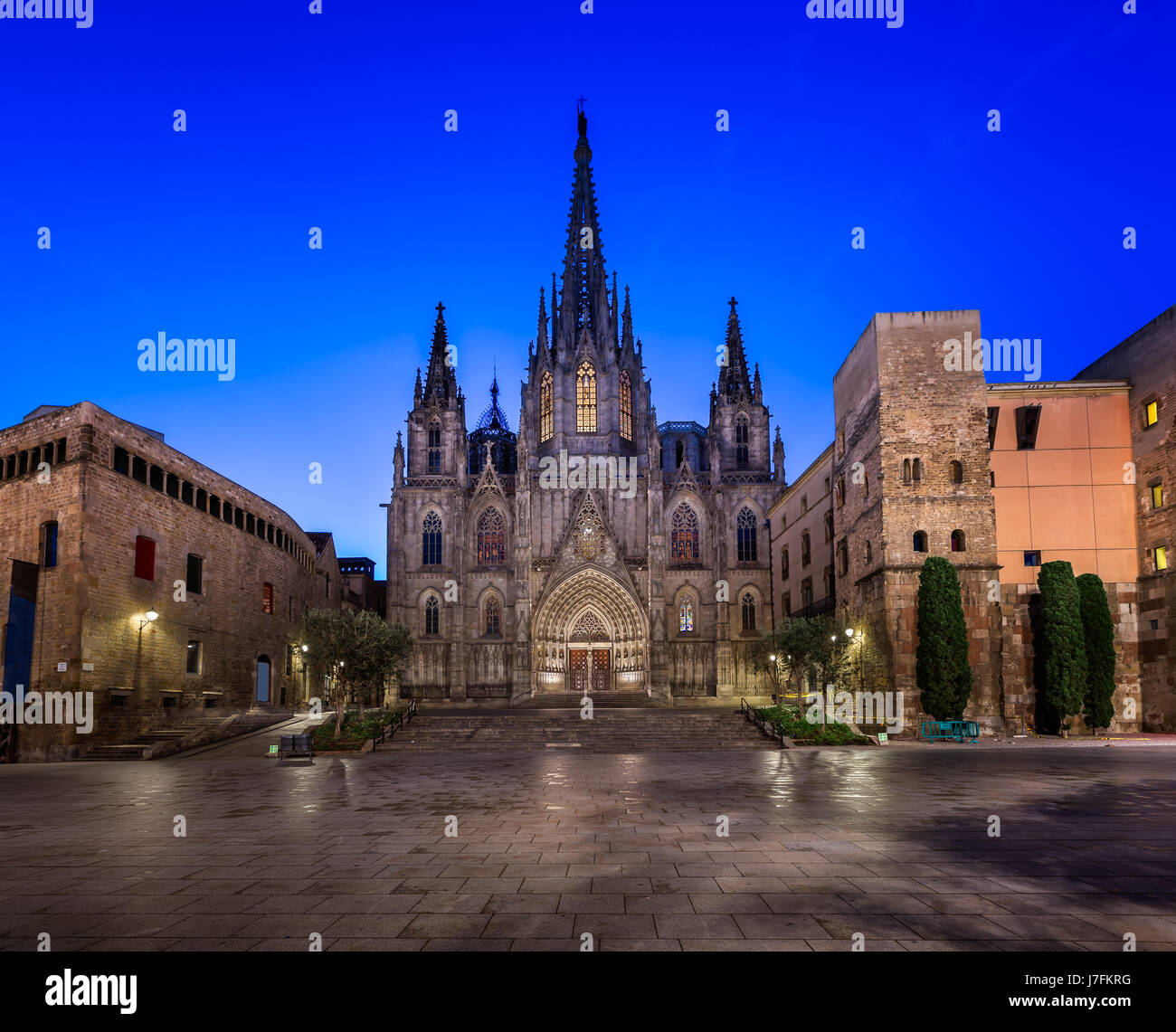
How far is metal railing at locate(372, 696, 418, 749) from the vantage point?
1038 inches

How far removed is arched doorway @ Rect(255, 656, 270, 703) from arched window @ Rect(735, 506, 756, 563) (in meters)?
28.1

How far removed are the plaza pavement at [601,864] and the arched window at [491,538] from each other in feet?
116

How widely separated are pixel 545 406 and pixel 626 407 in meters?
5.54

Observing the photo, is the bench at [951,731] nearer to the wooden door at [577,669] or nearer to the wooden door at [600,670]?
the wooden door at [600,670]

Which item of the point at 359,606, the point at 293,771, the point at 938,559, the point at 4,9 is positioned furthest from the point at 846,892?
the point at 359,606

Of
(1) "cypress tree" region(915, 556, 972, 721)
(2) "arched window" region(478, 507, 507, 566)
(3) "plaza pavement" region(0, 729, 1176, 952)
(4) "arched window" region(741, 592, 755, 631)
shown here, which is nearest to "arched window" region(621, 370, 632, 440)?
(2) "arched window" region(478, 507, 507, 566)

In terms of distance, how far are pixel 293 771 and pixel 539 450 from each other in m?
37.3

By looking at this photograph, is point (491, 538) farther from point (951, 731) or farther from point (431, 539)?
point (951, 731)

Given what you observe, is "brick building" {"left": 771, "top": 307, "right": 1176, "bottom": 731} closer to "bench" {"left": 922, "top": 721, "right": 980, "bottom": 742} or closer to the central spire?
"bench" {"left": 922, "top": 721, "right": 980, "bottom": 742}

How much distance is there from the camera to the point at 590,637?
1998 inches

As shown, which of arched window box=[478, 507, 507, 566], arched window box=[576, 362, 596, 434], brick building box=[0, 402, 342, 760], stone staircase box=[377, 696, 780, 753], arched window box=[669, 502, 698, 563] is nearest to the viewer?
brick building box=[0, 402, 342, 760]

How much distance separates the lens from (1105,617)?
28.5 metres

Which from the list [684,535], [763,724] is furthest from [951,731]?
[684,535]
